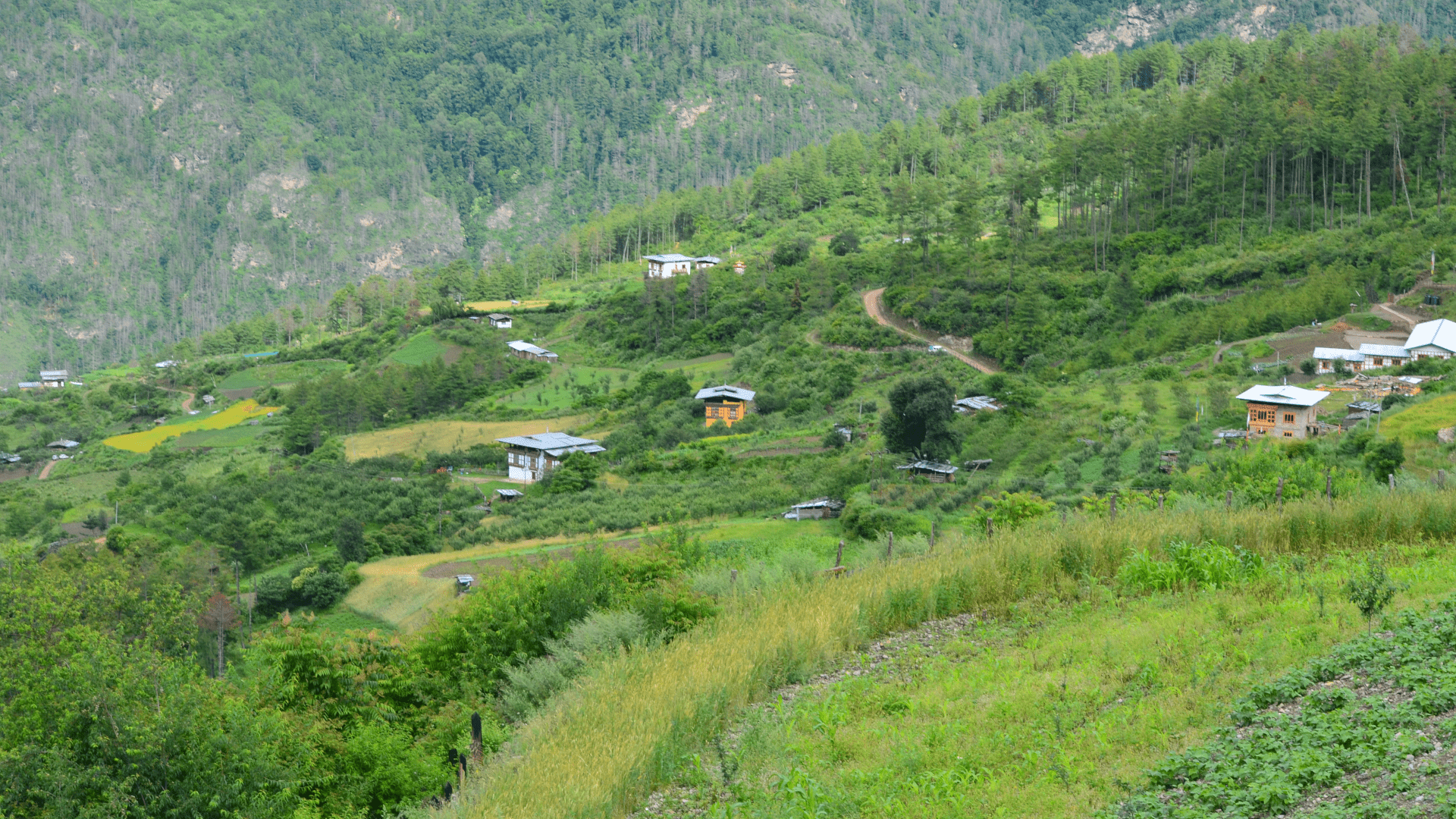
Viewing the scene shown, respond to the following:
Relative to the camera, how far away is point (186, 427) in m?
99.3

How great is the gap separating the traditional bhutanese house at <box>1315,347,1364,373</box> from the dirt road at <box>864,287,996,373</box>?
1818 cm

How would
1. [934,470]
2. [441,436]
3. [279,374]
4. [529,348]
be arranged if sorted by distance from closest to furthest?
[934,470] < [441,436] < [529,348] < [279,374]

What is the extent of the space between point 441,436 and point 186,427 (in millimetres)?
34937

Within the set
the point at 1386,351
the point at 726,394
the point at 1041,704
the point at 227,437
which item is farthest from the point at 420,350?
the point at 1041,704

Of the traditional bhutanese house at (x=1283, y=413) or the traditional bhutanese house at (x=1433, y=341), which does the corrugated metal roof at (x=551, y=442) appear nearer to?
the traditional bhutanese house at (x=1283, y=413)

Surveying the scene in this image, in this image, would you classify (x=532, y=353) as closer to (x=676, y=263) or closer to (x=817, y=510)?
(x=676, y=263)

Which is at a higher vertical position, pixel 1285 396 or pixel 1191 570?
pixel 1191 570

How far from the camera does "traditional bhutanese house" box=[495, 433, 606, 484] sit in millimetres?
65000

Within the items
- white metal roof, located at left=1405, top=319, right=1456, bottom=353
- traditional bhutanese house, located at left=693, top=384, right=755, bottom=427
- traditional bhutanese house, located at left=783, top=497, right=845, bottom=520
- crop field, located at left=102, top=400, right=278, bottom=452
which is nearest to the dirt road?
traditional bhutanese house, located at left=693, top=384, right=755, bottom=427

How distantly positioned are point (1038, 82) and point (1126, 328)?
3224 inches

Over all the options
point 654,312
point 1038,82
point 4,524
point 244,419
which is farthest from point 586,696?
point 1038,82

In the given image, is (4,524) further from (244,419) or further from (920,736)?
(920,736)

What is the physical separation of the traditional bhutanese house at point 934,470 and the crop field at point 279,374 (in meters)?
79.4

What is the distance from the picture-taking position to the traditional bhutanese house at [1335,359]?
169 ft
